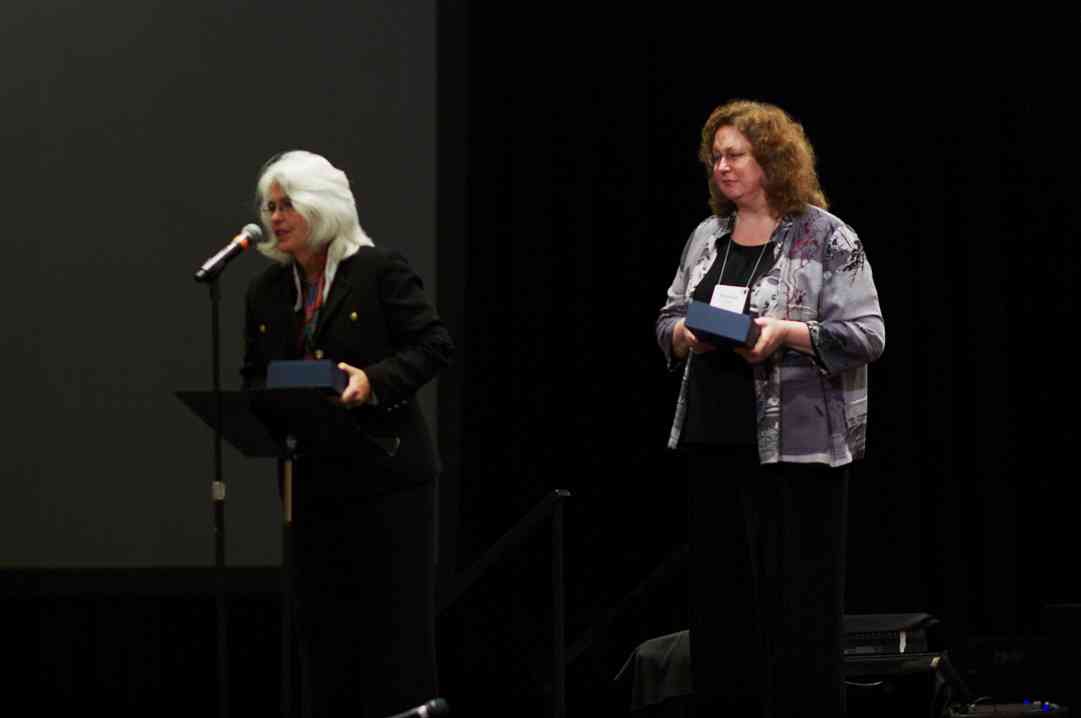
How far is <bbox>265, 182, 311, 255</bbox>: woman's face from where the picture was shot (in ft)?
8.76

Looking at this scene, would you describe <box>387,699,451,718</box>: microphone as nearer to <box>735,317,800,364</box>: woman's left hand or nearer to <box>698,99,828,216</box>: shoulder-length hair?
<box>735,317,800,364</box>: woman's left hand

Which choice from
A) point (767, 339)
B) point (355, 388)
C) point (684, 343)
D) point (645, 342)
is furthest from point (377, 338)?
point (645, 342)

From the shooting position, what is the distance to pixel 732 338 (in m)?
2.54

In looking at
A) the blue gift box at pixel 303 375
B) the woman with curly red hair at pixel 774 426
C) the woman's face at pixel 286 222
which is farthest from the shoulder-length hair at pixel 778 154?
the blue gift box at pixel 303 375

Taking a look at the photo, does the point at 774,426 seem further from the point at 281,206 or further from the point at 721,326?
the point at 281,206

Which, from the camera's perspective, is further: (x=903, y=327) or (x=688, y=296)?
(x=903, y=327)

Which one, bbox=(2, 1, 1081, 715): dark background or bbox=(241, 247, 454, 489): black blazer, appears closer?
bbox=(241, 247, 454, 489): black blazer

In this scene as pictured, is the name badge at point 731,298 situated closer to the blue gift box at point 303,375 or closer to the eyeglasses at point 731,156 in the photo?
the eyeglasses at point 731,156

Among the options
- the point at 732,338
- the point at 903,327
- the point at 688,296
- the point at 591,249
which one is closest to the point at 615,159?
the point at 591,249

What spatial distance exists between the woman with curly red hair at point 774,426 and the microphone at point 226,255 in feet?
2.83

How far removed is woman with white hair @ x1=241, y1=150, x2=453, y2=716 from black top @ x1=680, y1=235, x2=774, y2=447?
50 centimetres

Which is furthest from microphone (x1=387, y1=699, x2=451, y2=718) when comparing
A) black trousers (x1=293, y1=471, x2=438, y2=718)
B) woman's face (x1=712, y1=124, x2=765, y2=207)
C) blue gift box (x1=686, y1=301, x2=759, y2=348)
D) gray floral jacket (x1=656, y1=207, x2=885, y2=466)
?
woman's face (x1=712, y1=124, x2=765, y2=207)

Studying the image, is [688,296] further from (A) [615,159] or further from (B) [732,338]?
(A) [615,159]

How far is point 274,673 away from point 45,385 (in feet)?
4.34
